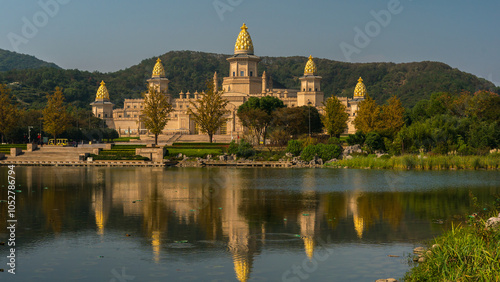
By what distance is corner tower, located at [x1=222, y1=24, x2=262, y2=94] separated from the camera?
10431 cm

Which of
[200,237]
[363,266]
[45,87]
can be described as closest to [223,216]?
[200,237]

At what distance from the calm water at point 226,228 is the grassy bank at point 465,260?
1169mm

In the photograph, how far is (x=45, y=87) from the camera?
499 ft

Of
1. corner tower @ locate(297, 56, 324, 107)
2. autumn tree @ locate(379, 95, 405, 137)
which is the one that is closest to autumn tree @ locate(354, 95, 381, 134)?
autumn tree @ locate(379, 95, 405, 137)

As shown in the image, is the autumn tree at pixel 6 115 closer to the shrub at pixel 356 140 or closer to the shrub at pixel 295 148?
the shrub at pixel 295 148

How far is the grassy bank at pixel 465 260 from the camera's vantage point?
12.3m

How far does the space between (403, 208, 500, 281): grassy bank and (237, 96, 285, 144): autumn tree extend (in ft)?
198

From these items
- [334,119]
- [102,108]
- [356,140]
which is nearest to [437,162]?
[356,140]

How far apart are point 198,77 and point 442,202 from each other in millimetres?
169403

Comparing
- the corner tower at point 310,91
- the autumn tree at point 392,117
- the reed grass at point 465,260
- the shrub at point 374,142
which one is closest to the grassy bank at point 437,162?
the shrub at point 374,142

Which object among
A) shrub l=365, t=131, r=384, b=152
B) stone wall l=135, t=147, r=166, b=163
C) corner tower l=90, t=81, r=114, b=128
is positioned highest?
corner tower l=90, t=81, r=114, b=128

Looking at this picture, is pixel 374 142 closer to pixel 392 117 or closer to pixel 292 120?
pixel 392 117

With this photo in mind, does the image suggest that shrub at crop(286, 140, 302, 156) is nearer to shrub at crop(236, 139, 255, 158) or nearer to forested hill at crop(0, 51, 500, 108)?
shrub at crop(236, 139, 255, 158)

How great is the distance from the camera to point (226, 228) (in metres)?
20.0
